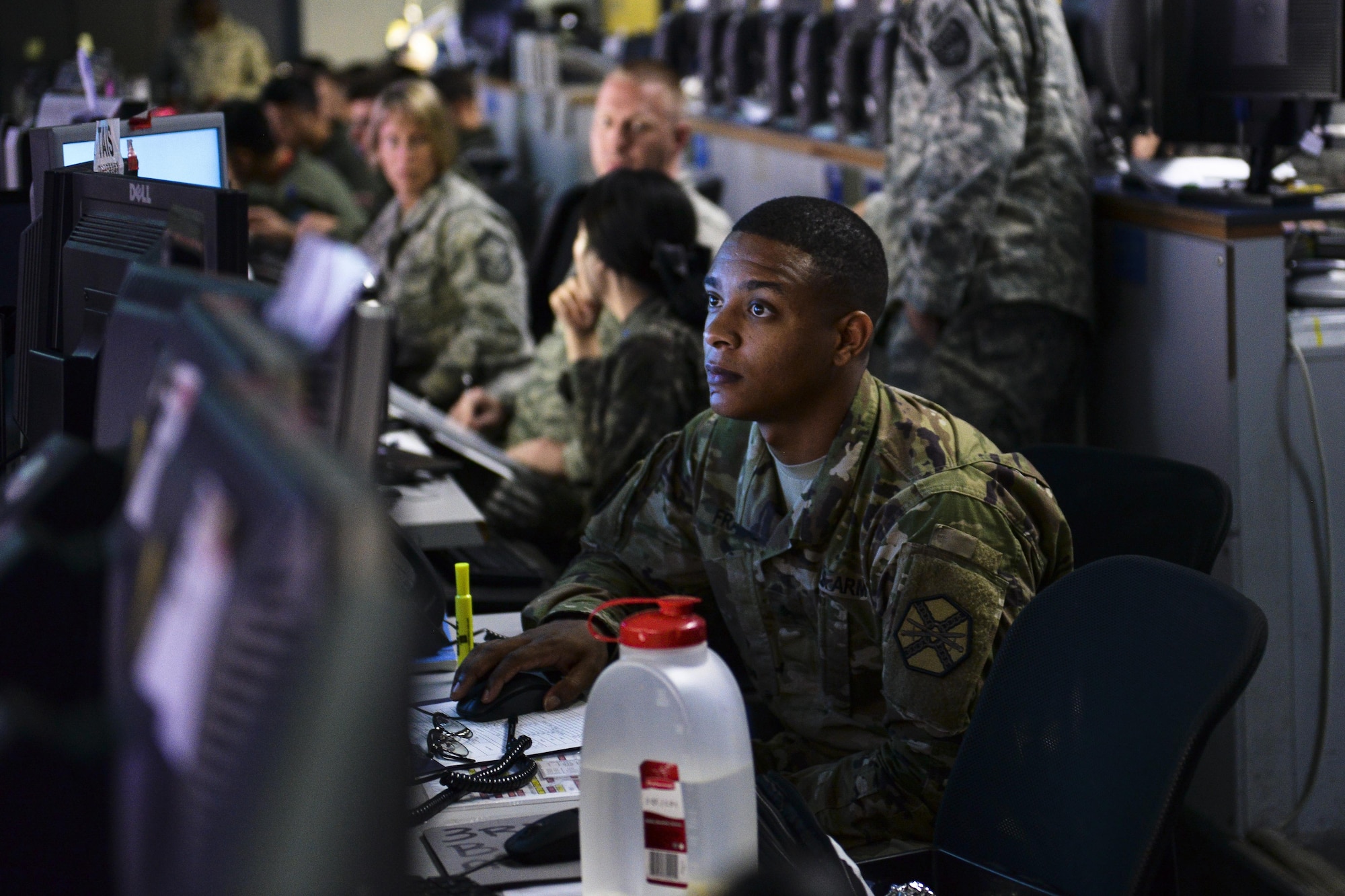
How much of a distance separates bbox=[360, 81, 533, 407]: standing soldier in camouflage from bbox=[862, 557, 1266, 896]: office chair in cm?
244

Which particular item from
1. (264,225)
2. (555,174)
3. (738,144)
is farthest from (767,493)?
(555,174)

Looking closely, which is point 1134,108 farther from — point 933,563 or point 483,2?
point 483,2

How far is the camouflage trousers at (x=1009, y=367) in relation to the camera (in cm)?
256

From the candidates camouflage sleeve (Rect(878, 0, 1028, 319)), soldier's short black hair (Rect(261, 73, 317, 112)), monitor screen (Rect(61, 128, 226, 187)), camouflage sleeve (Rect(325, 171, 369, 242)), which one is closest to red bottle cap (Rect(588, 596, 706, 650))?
monitor screen (Rect(61, 128, 226, 187))

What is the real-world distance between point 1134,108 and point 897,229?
0.69 m

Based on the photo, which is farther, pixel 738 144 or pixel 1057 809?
pixel 738 144

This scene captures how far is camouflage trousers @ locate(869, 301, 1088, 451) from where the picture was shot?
8.39ft

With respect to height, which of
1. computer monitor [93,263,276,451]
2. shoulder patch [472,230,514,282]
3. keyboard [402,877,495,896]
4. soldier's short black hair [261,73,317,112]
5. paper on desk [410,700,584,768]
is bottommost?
paper on desk [410,700,584,768]

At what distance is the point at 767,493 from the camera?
160cm

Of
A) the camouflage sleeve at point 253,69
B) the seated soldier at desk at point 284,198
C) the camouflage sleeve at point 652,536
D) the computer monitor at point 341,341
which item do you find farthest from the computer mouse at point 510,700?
the camouflage sleeve at point 253,69

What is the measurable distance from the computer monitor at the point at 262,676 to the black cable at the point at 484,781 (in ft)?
2.08

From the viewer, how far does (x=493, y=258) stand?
3693mm

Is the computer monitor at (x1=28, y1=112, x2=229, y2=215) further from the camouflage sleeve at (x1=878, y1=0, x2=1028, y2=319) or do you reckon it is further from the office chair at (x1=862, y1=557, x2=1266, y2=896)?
the camouflage sleeve at (x1=878, y1=0, x2=1028, y2=319)

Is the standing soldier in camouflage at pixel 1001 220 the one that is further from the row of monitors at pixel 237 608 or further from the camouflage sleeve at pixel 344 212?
the camouflage sleeve at pixel 344 212
